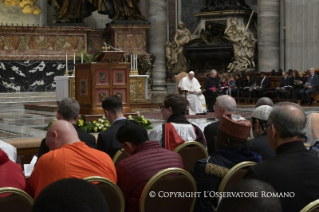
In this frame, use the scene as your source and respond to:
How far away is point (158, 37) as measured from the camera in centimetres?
2184

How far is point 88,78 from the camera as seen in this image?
1002 centimetres

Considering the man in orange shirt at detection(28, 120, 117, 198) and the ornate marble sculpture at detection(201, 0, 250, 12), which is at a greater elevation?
the ornate marble sculpture at detection(201, 0, 250, 12)

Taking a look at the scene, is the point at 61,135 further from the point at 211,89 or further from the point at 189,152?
the point at 211,89

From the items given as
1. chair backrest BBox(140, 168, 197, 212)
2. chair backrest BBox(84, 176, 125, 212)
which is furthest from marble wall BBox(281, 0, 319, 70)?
chair backrest BBox(84, 176, 125, 212)

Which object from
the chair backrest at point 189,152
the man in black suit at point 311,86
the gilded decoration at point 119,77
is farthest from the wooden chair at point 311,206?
the man in black suit at point 311,86

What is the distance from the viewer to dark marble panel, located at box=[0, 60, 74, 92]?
19594 millimetres

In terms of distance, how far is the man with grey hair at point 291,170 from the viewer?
2.76 meters

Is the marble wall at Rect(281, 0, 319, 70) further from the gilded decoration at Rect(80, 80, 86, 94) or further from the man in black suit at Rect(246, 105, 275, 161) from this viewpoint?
the man in black suit at Rect(246, 105, 275, 161)

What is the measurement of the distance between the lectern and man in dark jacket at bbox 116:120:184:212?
20.1 feet

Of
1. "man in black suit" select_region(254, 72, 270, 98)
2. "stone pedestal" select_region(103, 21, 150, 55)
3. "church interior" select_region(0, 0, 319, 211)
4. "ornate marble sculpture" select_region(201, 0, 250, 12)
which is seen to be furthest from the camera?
"ornate marble sculpture" select_region(201, 0, 250, 12)

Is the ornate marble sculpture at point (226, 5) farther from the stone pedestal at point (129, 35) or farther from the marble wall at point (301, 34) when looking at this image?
the stone pedestal at point (129, 35)

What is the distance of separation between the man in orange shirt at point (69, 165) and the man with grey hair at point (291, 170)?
3.36ft

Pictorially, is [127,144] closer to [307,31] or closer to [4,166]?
[4,166]

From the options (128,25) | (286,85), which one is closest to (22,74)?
(128,25)
